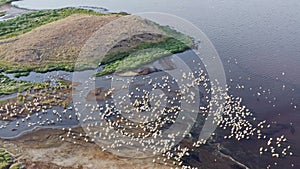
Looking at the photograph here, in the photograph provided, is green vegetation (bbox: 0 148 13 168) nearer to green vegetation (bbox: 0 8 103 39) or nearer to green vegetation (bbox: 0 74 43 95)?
green vegetation (bbox: 0 74 43 95)

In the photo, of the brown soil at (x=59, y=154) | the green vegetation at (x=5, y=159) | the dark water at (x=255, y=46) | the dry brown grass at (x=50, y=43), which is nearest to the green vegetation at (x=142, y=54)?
the dark water at (x=255, y=46)

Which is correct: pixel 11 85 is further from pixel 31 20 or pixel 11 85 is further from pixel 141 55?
pixel 31 20

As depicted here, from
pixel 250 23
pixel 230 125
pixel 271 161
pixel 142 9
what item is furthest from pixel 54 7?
pixel 271 161

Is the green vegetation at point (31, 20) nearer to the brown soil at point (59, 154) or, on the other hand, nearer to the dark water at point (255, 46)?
the dark water at point (255, 46)

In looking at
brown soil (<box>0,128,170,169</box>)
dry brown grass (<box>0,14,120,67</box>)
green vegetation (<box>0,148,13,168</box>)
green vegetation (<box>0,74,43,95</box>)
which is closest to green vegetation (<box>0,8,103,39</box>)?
dry brown grass (<box>0,14,120,67</box>)

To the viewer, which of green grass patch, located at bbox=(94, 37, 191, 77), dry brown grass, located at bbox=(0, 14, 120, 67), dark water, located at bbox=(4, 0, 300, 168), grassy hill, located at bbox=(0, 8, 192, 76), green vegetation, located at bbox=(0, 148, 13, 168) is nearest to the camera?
green vegetation, located at bbox=(0, 148, 13, 168)

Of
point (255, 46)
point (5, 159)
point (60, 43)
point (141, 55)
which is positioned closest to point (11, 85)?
point (60, 43)

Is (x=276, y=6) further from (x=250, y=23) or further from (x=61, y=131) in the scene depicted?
(x=61, y=131)
